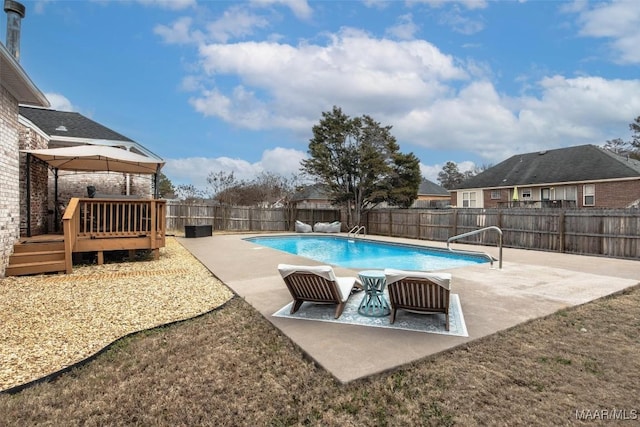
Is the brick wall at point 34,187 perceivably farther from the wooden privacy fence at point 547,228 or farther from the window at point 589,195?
the window at point 589,195

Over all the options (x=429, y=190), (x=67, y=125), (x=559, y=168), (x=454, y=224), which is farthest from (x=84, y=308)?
(x=429, y=190)

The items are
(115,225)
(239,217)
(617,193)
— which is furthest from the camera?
(239,217)

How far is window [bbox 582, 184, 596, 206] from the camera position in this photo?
2049 cm

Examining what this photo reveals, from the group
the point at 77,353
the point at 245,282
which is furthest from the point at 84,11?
the point at 77,353

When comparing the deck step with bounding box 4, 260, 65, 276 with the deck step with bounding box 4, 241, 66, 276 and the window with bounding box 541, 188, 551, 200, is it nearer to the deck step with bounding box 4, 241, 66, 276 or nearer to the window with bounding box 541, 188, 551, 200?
the deck step with bounding box 4, 241, 66, 276

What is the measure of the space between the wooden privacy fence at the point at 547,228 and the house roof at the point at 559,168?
1164 centimetres

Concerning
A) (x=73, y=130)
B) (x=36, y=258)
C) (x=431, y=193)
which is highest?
(x=73, y=130)

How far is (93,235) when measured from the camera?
7.77 metres

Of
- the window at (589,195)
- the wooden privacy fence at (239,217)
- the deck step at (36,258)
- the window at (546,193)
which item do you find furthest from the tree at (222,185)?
the window at (589,195)

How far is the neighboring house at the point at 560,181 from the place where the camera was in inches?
763

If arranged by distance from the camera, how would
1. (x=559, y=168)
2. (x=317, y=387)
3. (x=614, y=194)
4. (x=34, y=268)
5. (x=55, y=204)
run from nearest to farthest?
(x=317, y=387) < (x=34, y=268) < (x=55, y=204) < (x=614, y=194) < (x=559, y=168)

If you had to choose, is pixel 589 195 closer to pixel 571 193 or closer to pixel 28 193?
pixel 571 193

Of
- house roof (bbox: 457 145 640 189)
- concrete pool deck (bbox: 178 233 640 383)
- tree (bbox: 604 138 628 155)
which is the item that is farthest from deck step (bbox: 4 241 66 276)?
tree (bbox: 604 138 628 155)

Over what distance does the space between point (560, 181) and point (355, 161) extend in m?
13.6
